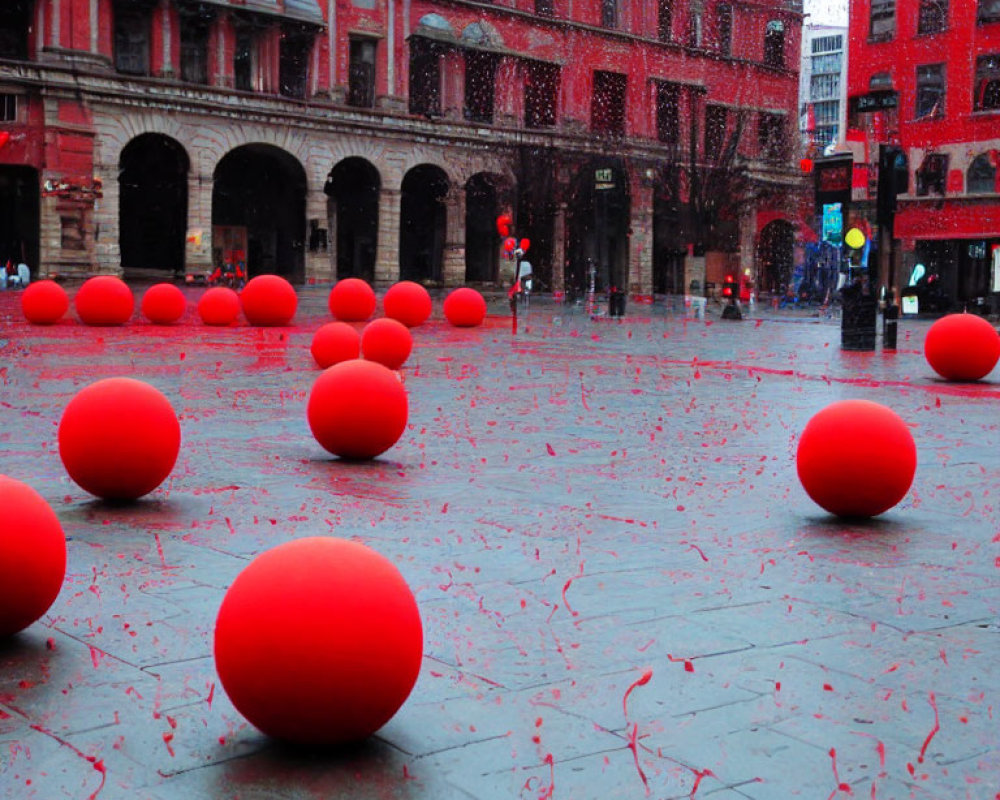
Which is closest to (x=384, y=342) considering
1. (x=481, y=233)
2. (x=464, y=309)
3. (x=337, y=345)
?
(x=337, y=345)

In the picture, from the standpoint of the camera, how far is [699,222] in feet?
158

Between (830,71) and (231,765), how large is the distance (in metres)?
133

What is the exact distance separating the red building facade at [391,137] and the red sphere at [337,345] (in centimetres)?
1813

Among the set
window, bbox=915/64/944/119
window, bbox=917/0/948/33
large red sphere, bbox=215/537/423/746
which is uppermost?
window, bbox=917/0/948/33

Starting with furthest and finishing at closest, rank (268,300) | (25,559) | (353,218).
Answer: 1. (353,218)
2. (268,300)
3. (25,559)

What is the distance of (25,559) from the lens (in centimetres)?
449

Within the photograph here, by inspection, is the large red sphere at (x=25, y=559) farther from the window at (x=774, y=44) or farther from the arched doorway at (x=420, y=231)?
the window at (x=774, y=44)

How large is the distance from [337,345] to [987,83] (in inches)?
1587

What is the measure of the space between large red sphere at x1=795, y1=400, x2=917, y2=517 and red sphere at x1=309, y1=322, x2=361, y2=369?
801 cm

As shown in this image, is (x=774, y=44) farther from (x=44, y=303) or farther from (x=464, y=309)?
(x=44, y=303)

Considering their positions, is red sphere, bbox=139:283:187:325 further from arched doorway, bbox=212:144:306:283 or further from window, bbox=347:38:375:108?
window, bbox=347:38:375:108

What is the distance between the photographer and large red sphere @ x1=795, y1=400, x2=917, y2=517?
6.86m

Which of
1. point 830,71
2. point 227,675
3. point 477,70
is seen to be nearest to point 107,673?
point 227,675

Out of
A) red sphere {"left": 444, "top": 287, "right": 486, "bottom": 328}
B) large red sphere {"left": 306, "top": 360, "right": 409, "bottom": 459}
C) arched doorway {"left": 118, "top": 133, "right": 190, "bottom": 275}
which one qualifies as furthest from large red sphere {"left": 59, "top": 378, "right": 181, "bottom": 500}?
arched doorway {"left": 118, "top": 133, "right": 190, "bottom": 275}
